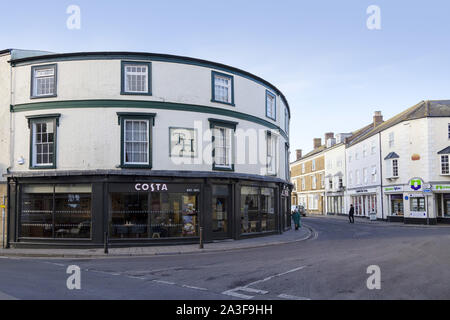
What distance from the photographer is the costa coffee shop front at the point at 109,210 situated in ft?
59.9

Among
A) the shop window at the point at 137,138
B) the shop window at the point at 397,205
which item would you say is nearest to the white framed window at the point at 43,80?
the shop window at the point at 137,138

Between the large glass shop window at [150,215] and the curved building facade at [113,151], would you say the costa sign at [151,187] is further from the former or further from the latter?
the large glass shop window at [150,215]

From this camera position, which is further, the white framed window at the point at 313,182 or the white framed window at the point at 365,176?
the white framed window at the point at 313,182

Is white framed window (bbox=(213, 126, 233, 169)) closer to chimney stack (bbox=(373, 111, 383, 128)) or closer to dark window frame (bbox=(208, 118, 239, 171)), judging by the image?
dark window frame (bbox=(208, 118, 239, 171))

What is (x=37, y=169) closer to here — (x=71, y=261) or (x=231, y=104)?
(x=71, y=261)

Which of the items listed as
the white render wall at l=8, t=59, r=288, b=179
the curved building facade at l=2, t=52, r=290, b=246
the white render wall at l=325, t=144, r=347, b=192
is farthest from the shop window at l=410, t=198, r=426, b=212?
the white render wall at l=8, t=59, r=288, b=179

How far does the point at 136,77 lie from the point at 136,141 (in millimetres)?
3174

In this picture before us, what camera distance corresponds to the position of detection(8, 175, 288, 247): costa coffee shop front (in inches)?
719

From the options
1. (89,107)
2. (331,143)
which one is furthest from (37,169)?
(331,143)

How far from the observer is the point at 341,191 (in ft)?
176

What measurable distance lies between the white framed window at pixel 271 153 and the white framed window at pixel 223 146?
3747 mm

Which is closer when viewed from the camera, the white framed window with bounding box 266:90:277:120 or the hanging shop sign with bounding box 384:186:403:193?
the white framed window with bounding box 266:90:277:120

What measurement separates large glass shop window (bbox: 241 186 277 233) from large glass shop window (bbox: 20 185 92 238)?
8.26 meters
